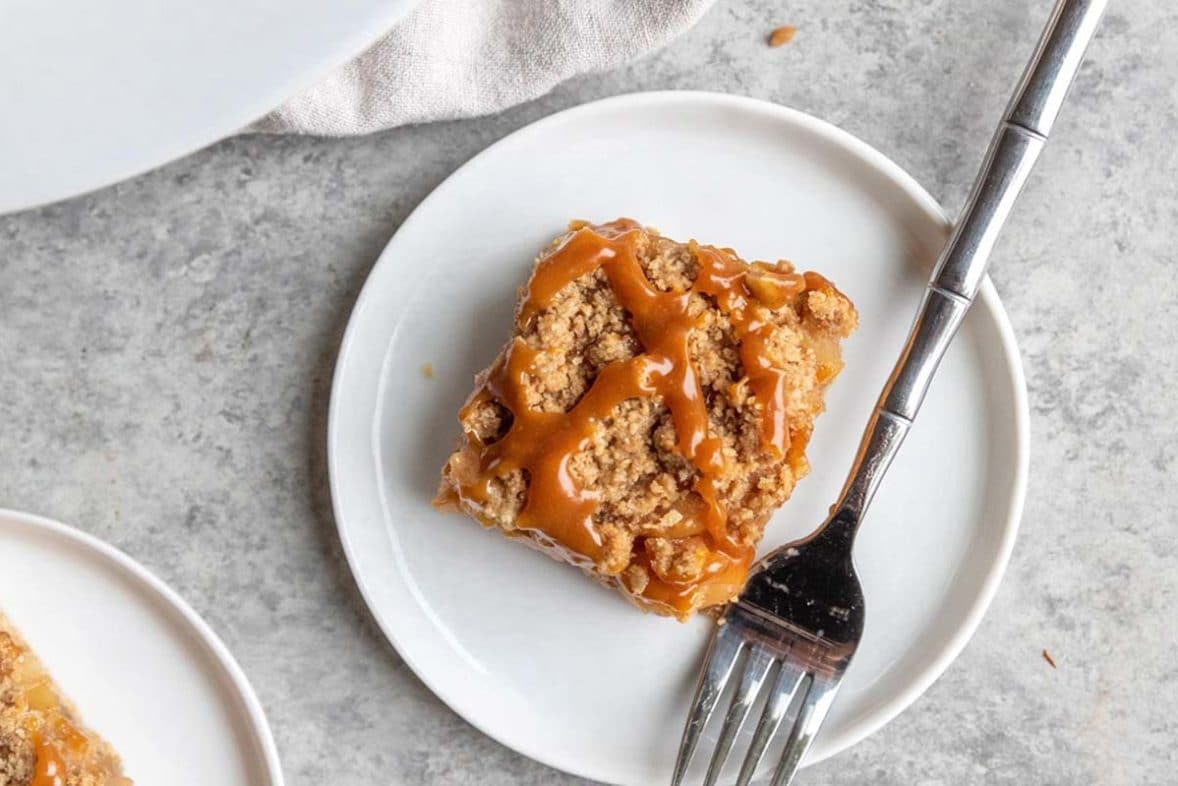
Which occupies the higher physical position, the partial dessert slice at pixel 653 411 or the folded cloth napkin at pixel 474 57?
the folded cloth napkin at pixel 474 57

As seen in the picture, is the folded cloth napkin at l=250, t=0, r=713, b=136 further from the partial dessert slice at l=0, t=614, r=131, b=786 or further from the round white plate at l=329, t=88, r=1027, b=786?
the partial dessert slice at l=0, t=614, r=131, b=786

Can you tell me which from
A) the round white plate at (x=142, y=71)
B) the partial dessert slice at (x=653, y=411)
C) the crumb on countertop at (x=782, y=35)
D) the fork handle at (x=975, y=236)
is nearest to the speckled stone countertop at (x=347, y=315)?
the crumb on countertop at (x=782, y=35)

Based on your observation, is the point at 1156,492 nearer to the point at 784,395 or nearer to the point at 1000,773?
the point at 1000,773

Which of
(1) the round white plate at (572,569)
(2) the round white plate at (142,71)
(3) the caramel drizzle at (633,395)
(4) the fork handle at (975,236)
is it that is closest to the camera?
(2) the round white plate at (142,71)

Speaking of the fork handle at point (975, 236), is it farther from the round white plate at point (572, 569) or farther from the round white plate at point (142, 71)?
the round white plate at point (142, 71)

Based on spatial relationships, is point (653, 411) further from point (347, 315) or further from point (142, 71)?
point (142, 71)

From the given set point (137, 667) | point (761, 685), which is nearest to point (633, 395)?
point (761, 685)
